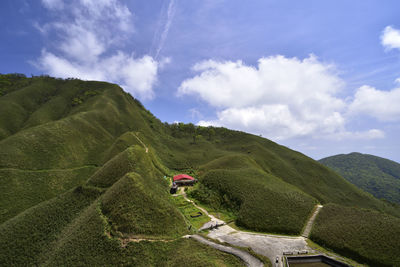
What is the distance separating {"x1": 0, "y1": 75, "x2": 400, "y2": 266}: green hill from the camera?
1980cm

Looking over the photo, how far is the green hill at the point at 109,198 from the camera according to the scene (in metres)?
19.8

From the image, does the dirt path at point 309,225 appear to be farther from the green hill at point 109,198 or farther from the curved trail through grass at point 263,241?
the green hill at point 109,198

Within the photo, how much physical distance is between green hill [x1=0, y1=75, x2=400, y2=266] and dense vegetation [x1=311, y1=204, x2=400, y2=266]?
3763 millimetres

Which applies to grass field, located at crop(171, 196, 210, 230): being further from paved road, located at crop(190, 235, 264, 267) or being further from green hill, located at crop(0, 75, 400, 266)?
paved road, located at crop(190, 235, 264, 267)

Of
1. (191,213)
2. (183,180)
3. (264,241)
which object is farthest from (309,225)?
(183,180)

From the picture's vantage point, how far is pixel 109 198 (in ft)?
81.2

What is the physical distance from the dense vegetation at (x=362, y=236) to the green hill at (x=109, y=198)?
3.76 m

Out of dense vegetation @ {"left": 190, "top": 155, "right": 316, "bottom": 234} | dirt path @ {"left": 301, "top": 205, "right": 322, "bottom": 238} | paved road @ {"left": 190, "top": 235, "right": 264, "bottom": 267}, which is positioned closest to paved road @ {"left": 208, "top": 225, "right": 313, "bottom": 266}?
dirt path @ {"left": 301, "top": 205, "right": 322, "bottom": 238}

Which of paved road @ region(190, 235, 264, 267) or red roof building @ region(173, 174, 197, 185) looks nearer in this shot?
paved road @ region(190, 235, 264, 267)

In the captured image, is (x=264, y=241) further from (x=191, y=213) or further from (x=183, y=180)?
(x=183, y=180)

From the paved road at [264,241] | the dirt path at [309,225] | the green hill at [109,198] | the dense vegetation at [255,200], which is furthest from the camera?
the dense vegetation at [255,200]

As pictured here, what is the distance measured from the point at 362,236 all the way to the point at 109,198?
3815 cm

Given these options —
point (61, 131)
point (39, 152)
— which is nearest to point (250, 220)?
point (39, 152)

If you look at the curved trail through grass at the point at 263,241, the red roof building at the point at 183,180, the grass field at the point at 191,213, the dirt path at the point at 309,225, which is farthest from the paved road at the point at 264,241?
the red roof building at the point at 183,180
